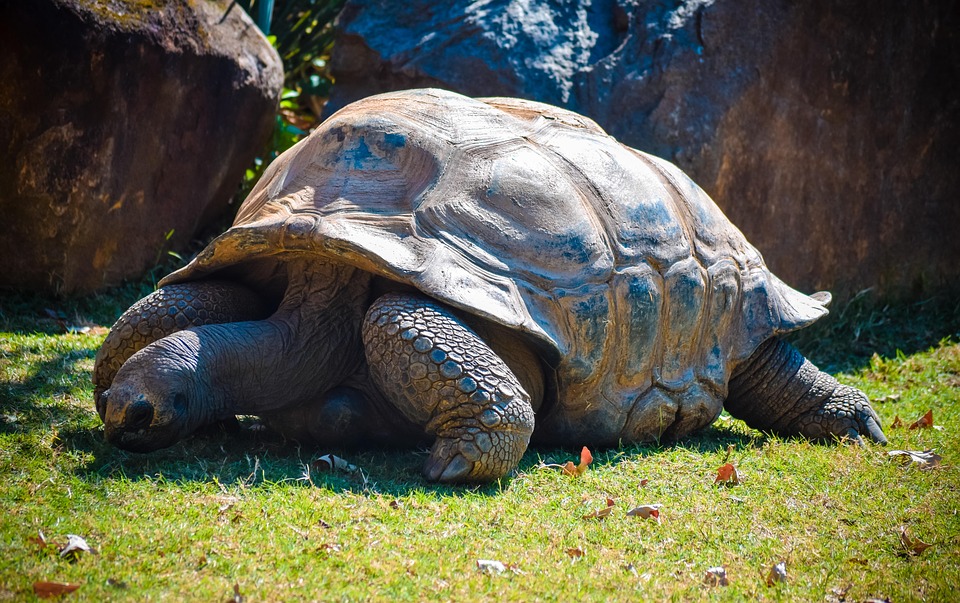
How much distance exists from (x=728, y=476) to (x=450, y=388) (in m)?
1.32

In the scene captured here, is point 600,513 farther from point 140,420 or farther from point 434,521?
point 140,420

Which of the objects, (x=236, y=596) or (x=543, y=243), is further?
(x=543, y=243)

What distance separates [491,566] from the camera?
117 inches

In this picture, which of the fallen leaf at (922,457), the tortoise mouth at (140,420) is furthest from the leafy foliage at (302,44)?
the fallen leaf at (922,457)

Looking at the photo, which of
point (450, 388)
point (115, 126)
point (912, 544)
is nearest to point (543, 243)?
point (450, 388)

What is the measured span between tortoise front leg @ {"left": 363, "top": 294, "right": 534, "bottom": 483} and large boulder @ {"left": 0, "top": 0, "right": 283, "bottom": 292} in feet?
10.2

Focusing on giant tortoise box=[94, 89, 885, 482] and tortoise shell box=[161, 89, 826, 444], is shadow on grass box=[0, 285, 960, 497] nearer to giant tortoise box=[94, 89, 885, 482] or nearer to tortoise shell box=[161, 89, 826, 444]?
giant tortoise box=[94, 89, 885, 482]

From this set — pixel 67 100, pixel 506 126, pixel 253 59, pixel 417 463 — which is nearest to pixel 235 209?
pixel 253 59

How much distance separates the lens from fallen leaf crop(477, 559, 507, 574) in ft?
9.70

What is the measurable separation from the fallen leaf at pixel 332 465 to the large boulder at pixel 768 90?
364cm

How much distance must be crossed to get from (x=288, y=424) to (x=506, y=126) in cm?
171

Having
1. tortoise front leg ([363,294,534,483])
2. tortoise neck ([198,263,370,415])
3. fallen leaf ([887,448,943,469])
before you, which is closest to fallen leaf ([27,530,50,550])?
tortoise neck ([198,263,370,415])

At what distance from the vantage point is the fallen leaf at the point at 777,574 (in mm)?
3083

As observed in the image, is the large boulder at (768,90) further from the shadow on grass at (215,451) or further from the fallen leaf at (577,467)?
the fallen leaf at (577,467)
